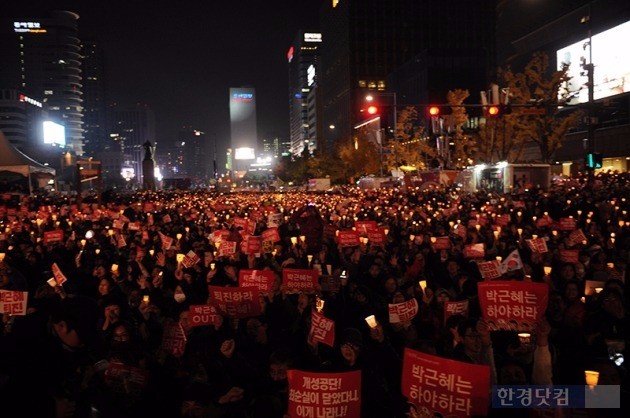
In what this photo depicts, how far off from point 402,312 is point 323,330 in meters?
1.28

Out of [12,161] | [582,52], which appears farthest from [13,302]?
[582,52]

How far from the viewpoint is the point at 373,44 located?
10094cm

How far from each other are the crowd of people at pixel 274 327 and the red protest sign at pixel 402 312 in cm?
9

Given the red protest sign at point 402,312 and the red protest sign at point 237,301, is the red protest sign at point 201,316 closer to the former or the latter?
the red protest sign at point 237,301

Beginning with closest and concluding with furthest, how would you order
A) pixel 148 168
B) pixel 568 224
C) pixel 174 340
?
pixel 174 340 → pixel 568 224 → pixel 148 168

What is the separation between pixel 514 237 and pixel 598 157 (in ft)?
26.3

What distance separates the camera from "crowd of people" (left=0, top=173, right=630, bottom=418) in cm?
536

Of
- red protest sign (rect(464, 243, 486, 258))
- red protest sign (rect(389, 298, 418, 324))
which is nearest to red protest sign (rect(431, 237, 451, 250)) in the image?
red protest sign (rect(464, 243, 486, 258))

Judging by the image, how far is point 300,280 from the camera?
8789mm

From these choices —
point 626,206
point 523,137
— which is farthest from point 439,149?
point 626,206

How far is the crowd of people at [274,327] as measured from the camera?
5.36m

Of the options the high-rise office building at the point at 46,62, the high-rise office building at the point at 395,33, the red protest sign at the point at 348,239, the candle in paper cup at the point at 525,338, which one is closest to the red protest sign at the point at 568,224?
the red protest sign at the point at 348,239

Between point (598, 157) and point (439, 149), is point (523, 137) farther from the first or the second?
point (598, 157)

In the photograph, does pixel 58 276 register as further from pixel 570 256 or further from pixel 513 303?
pixel 570 256
